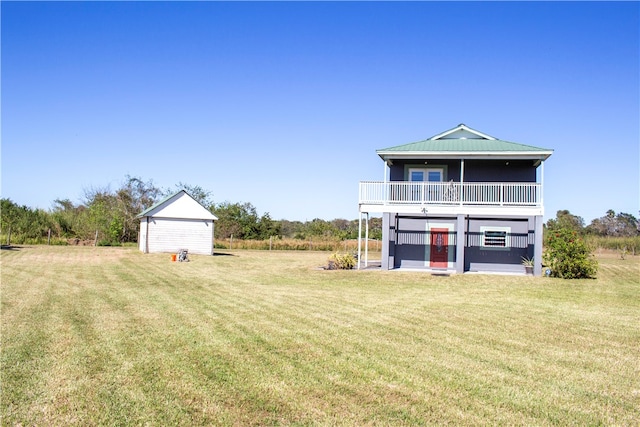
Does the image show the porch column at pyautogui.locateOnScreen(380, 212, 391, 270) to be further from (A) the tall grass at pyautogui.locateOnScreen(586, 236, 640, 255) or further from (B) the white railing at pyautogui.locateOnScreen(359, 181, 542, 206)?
(A) the tall grass at pyautogui.locateOnScreen(586, 236, 640, 255)

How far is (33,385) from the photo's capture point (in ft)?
19.9

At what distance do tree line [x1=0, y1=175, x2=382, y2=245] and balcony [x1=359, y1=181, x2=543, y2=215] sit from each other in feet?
76.8

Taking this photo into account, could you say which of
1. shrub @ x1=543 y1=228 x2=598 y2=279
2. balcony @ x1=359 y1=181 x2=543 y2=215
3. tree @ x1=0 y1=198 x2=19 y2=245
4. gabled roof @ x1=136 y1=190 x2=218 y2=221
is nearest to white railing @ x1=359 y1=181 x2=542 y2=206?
balcony @ x1=359 y1=181 x2=543 y2=215

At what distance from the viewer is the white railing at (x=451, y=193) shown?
2081cm

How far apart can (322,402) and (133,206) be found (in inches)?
1876

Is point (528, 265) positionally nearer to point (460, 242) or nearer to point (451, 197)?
point (460, 242)

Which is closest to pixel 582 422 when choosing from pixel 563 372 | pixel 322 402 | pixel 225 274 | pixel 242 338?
pixel 563 372

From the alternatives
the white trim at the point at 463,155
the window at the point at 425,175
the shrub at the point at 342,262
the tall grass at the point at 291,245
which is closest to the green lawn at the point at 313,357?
the white trim at the point at 463,155

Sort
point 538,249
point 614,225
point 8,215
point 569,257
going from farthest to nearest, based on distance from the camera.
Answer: point 614,225 → point 8,215 → point 538,249 → point 569,257

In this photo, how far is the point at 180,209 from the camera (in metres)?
32.5

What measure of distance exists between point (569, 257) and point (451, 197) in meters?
4.91

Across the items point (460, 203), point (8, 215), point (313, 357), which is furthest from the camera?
point (8, 215)

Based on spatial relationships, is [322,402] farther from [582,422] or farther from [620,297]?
[620,297]

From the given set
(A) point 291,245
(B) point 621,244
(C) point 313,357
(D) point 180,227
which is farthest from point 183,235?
(B) point 621,244
